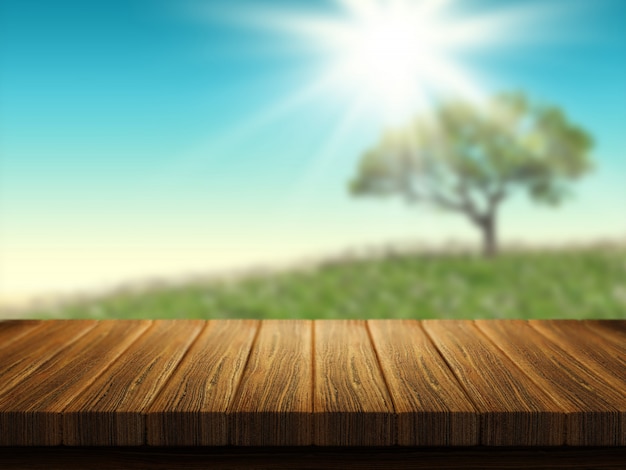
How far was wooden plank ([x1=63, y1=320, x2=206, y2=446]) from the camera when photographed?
1.28 meters

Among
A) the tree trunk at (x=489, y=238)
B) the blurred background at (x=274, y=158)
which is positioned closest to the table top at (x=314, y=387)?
the blurred background at (x=274, y=158)

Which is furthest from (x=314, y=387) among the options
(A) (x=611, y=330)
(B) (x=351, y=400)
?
(A) (x=611, y=330)

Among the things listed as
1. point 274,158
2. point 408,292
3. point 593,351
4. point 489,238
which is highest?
point 274,158

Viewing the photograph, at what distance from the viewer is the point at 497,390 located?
1.41m

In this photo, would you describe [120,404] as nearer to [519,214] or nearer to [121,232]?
[121,232]

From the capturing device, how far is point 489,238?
830 centimetres

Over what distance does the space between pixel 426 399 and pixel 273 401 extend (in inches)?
12.7

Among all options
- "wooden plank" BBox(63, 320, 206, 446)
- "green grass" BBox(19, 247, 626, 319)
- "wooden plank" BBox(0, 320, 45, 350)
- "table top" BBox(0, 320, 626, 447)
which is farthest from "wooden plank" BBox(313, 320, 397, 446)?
"green grass" BBox(19, 247, 626, 319)

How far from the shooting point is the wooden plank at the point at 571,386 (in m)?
1.29

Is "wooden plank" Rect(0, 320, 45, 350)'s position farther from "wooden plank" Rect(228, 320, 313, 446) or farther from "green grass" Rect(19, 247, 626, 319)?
"green grass" Rect(19, 247, 626, 319)

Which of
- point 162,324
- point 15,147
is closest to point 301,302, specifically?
point 15,147

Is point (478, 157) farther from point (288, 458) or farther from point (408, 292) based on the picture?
point (288, 458)

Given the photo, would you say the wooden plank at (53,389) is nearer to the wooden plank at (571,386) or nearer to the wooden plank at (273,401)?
the wooden plank at (273,401)

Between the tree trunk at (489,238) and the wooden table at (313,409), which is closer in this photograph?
the wooden table at (313,409)
